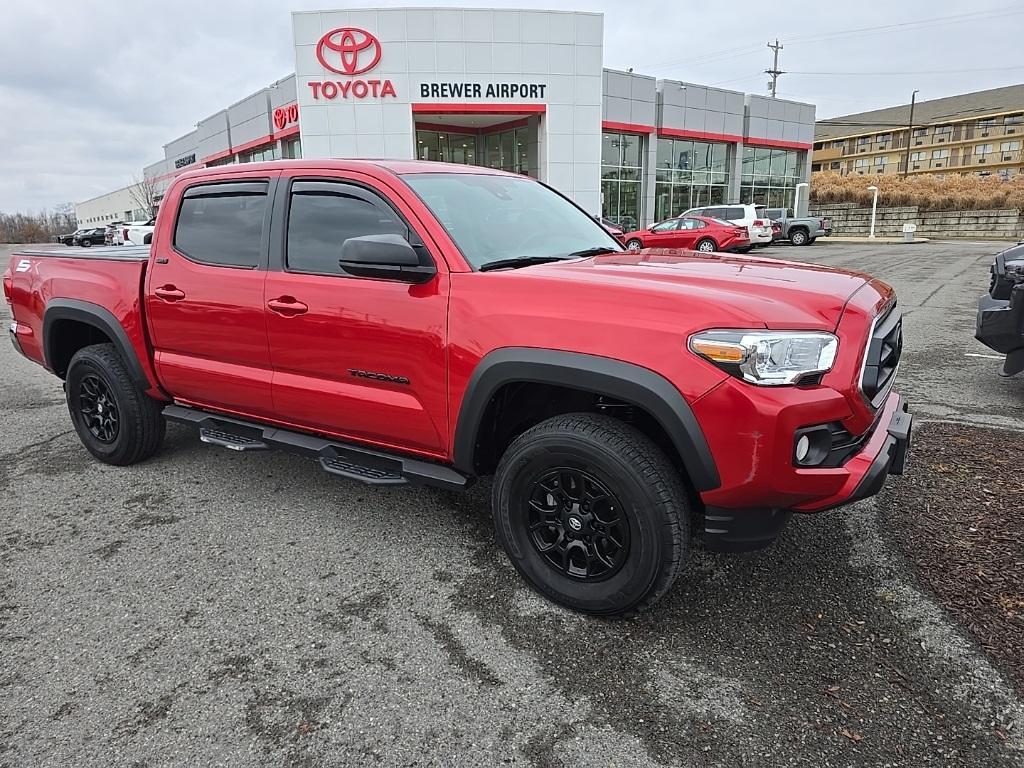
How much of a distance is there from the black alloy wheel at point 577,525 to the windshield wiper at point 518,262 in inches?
37.7

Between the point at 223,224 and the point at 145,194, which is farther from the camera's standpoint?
the point at 145,194

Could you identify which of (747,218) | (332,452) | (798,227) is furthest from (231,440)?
(798,227)

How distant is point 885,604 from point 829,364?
45.8 inches

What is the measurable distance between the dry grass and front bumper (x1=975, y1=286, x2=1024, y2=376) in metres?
41.0

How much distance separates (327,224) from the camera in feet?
11.0

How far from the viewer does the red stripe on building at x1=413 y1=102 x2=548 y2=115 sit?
88.3 feet

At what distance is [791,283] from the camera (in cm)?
262

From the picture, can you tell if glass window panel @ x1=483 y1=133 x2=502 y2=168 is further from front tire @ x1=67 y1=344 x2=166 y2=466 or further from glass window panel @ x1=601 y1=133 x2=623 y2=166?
front tire @ x1=67 y1=344 x2=166 y2=466

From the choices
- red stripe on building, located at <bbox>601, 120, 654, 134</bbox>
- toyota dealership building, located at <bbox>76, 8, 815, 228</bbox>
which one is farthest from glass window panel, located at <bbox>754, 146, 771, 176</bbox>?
red stripe on building, located at <bbox>601, 120, 654, 134</bbox>

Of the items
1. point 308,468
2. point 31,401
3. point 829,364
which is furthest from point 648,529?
point 31,401

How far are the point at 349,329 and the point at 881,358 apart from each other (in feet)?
7.39

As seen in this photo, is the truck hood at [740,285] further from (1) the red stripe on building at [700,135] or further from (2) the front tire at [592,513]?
(1) the red stripe on building at [700,135]

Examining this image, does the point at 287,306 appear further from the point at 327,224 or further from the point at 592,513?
the point at 592,513

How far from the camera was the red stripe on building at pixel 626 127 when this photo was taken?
1226 inches
